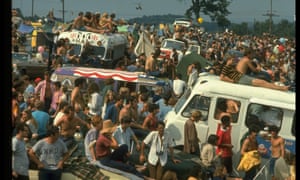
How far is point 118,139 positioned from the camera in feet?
17.8

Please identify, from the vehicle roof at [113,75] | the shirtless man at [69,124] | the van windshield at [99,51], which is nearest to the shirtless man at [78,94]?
the shirtless man at [69,124]

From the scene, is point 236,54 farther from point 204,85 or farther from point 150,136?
point 150,136

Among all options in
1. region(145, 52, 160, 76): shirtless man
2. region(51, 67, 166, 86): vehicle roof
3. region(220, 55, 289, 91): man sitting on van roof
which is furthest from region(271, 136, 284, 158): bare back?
region(145, 52, 160, 76): shirtless man

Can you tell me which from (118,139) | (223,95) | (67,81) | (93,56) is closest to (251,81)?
(223,95)

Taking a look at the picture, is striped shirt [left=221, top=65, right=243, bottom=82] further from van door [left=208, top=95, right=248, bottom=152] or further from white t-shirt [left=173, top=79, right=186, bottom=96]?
white t-shirt [left=173, top=79, right=186, bottom=96]

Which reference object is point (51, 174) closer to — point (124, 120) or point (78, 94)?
point (124, 120)

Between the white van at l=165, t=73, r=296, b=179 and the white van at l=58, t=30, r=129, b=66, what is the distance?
10.6 ft

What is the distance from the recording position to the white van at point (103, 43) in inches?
362

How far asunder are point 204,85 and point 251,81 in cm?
48

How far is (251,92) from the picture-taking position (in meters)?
5.67

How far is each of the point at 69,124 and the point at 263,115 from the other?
1.87m

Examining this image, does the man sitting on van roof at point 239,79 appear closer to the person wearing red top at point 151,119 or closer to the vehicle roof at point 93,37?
the person wearing red top at point 151,119

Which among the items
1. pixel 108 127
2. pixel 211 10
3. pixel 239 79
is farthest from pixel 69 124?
→ pixel 211 10

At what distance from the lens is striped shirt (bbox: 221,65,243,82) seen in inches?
233
